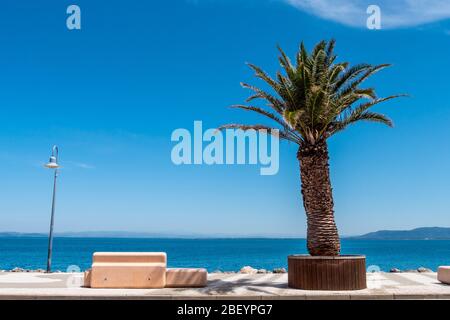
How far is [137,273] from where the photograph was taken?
1493 cm

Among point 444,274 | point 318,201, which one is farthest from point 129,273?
point 444,274

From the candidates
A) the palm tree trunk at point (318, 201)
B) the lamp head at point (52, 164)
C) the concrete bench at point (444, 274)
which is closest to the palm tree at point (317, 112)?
the palm tree trunk at point (318, 201)

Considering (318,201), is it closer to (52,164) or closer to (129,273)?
(129,273)

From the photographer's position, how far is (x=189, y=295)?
13.1 metres

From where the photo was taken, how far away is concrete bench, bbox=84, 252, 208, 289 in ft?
48.9

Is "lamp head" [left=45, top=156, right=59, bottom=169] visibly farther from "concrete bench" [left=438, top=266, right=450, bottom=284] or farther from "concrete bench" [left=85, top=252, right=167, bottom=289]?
"concrete bench" [left=438, top=266, right=450, bottom=284]

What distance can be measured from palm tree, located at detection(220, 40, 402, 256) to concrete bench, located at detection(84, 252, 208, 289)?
396 cm

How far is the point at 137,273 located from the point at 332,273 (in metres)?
5.76

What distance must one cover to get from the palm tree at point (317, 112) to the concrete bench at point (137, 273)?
3.96m

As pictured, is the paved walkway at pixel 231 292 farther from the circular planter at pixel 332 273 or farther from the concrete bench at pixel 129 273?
the concrete bench at pixel 129 273
